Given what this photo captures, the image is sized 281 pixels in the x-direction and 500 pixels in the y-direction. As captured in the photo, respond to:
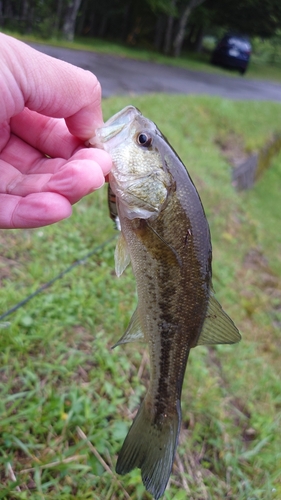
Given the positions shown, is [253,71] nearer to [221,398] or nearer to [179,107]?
[179,107]

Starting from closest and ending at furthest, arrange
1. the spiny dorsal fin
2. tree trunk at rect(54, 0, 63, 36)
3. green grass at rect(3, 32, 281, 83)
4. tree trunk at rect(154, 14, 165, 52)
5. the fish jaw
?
1. the fish jaw
2. the spiny dorsal fin
3. tree trunk at rect(54, 0, 63, 36)
4. green grass at rect(3, 32, 281, 83)
5. tree trunk at rect(154, 14, 165, 52)

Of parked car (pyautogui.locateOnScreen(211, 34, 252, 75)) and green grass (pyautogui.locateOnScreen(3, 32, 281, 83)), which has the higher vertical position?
parked car (pyautogui.locateOnScreen(211, 34, 252, 75))

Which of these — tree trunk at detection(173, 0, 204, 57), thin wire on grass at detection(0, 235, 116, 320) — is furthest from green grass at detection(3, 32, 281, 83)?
thin wire on grass at detection(0, 235, 116, 320)

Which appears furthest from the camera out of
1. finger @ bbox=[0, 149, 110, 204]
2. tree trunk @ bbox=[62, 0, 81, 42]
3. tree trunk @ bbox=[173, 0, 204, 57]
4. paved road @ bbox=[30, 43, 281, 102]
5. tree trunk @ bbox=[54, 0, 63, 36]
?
tree trunk @ bbox=[173, 0, 204, 57]

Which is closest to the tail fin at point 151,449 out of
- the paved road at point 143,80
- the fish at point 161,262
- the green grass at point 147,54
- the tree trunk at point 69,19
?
the fish at point 161,262

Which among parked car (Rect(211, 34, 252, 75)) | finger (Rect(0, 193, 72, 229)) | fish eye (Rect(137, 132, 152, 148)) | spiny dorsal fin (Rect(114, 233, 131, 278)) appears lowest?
spiny dorsal fin (Rect(114, 233, 131, 278))

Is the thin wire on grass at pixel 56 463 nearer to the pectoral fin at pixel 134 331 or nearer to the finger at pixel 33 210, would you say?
the pectoral fin at pixel 134 331

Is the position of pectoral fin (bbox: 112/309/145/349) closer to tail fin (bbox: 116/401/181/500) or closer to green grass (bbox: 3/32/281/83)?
tail fin (bbox: 116/401/181/500)
